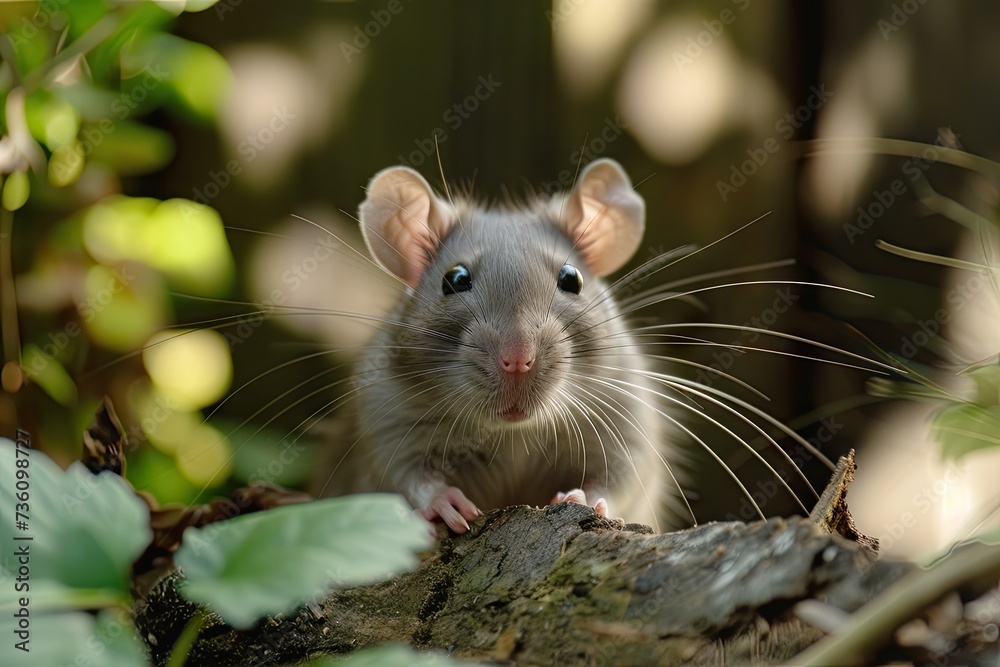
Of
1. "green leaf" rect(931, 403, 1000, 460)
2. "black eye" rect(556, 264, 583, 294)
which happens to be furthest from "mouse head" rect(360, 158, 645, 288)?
"green leaf" rect(931, 403, 1000, 460)

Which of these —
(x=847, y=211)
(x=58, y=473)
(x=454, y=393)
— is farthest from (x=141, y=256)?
(x=847, y=211)

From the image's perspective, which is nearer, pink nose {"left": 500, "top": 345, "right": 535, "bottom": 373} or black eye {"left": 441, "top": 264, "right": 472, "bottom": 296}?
pink nose {"left": 500, "top": 345, "right": 535, "bottom": 373}

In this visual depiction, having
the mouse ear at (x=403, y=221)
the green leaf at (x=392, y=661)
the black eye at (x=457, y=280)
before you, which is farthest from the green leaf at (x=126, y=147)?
the green leaf at (x=392, y=661)

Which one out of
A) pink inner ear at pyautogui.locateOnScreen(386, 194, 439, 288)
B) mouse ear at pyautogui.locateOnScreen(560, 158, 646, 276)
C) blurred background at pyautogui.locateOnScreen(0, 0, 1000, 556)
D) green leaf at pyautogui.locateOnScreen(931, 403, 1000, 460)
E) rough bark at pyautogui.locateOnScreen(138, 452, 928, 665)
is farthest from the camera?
blurred background at pyautogui.locateOnScreen(0, 0, 1000, 556)

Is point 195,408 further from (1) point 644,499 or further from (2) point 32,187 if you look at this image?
(1) point 644,499

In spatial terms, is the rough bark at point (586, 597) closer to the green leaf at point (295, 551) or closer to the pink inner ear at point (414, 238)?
the green leaf at point (295, 551)

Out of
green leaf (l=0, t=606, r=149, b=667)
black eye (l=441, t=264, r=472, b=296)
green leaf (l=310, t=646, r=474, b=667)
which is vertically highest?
black eye (l=441, t=264, r=472, b=296)

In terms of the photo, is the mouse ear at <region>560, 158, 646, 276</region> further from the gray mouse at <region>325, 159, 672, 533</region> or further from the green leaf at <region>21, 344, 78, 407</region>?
the green leaf at <region>21, 344, 78, 407</region>
